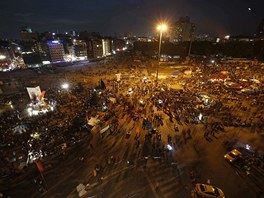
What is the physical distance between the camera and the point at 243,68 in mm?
40312

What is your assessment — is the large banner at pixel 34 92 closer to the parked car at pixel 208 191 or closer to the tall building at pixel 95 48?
the parked car at pixel 208 191

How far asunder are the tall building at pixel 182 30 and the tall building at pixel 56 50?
10317 cm

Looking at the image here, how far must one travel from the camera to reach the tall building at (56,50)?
79.4 m

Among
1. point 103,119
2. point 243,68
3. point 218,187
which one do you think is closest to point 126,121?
point 103,119

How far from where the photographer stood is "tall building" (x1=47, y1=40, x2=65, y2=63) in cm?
7944

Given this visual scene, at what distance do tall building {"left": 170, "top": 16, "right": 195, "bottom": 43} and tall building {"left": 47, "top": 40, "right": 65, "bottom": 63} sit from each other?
103 metres

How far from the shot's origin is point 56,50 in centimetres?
8150

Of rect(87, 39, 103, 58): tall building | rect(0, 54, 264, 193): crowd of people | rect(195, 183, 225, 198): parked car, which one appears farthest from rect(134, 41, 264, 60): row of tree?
rect(195, 183, 225, 198): parked car

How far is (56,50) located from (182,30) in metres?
114

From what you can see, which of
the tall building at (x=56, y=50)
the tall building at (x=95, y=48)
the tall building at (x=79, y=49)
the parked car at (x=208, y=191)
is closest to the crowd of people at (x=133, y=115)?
the parked car at (x=208, y=191)

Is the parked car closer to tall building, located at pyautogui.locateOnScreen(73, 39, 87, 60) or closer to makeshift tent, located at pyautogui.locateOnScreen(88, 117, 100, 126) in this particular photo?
makeshift tent, located at pyautogui.locateOnScreen(88, 117, 100, 126)

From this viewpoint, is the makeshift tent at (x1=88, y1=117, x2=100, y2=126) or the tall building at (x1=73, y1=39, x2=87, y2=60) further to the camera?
the tall building at (x1=73, y1=39, x2=87, y2=60)

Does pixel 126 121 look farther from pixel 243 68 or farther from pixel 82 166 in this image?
pixel 243 68

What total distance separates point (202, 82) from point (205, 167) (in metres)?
24.0
